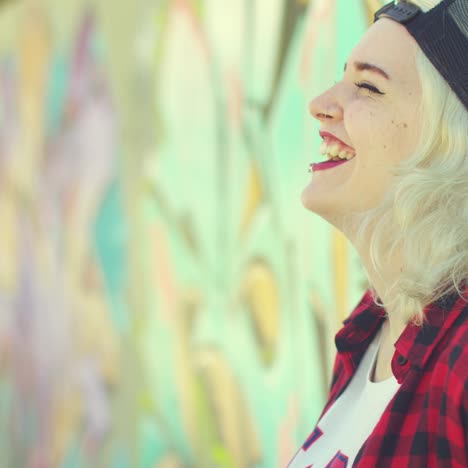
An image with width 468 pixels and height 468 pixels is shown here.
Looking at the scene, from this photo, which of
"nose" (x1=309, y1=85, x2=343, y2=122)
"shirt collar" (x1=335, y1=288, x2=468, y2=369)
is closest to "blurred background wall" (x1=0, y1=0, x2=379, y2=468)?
→ "nose" (x1=309, y1=85, x2=343, y2=122)

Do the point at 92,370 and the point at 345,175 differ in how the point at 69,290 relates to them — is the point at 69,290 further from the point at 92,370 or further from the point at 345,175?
the point at 345,175

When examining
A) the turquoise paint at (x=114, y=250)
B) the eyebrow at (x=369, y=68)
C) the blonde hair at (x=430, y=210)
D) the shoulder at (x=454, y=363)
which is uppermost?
the turquoise paint at (x=114, y=250)

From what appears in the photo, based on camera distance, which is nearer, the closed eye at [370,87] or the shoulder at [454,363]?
the shoulder at [454,363]

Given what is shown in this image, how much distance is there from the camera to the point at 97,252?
16.0ft

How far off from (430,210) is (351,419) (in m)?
0.46

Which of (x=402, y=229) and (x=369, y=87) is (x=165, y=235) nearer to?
(x=369, y=87)

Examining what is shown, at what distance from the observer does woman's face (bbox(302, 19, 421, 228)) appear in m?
2.04

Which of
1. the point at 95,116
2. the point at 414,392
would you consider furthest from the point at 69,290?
the point at 414,392

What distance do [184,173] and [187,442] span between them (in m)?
1.14

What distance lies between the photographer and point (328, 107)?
2168 mm

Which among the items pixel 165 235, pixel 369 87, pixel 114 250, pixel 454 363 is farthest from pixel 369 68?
pixel 114 250

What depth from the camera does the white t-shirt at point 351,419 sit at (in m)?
1.94

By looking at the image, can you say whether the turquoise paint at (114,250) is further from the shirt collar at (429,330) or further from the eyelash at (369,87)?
the shirt collar at (429,330)

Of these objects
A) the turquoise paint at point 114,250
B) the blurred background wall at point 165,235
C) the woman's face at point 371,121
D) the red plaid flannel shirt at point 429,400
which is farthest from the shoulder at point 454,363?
the turquoise paint at point 114,250
